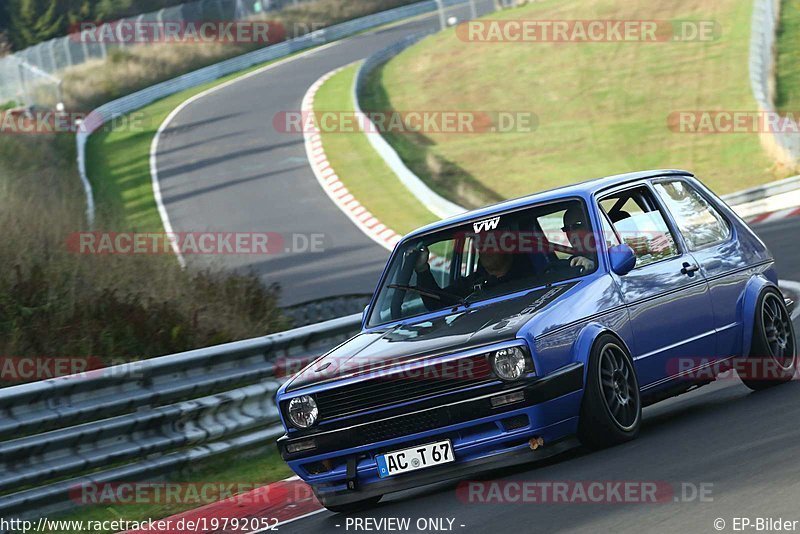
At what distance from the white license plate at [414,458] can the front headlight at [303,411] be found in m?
0.49

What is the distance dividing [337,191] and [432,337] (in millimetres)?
23091

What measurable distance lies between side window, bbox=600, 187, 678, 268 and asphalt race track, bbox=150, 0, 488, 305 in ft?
20.6

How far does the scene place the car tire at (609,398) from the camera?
7.42 metres

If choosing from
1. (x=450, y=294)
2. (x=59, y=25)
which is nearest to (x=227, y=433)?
(x=450, y=294)

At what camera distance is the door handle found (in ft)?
28.7

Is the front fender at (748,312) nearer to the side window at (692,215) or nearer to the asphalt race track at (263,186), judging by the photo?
the side window at (692,215)

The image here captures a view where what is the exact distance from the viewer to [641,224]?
881 cm

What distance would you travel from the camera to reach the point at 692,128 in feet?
109

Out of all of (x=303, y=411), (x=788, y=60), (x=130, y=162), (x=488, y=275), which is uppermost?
(x=488, y=275)

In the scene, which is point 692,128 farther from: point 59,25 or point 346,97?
point 59,25

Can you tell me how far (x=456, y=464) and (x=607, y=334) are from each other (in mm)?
→ 1252

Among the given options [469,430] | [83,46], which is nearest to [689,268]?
[469,430]

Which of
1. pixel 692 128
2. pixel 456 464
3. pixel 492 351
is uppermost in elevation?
pixel 492 351

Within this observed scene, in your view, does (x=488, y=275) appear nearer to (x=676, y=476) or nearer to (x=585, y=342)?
(x=585, y=342)
